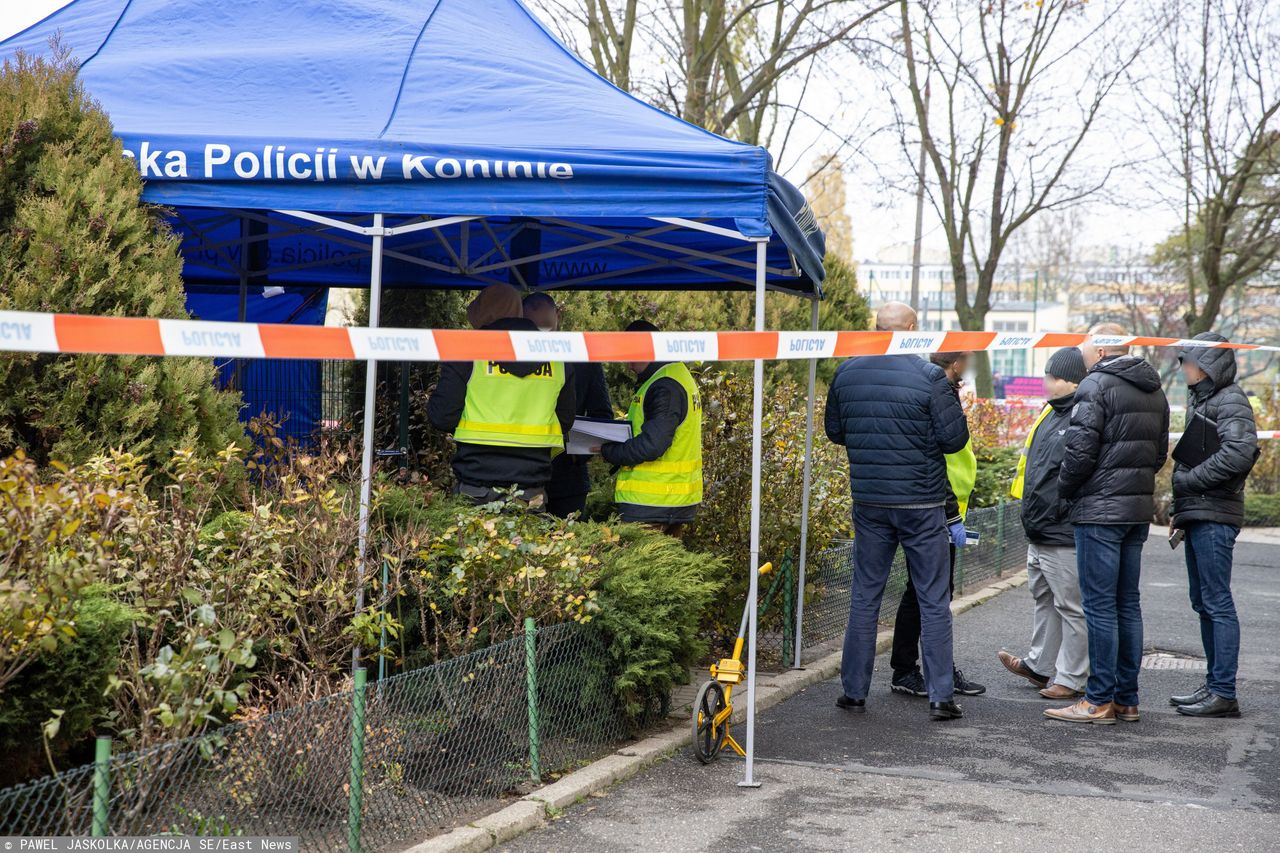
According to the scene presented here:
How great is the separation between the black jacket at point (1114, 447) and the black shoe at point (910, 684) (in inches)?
50.1

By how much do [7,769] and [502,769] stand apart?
1.83m

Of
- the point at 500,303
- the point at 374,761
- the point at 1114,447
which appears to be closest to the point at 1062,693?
the point at 1114,447

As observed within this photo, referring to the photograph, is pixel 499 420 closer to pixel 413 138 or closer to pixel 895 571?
pixel 413 138

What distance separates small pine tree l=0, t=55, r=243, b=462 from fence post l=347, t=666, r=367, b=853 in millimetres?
1961

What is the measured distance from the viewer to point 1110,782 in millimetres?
5367

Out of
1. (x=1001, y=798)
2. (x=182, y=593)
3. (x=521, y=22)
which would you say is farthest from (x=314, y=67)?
(x=1001, y=798)

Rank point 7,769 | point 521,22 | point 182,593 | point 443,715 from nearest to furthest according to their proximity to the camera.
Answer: point 7,769
point 182,593
point 443,715
point 521,22

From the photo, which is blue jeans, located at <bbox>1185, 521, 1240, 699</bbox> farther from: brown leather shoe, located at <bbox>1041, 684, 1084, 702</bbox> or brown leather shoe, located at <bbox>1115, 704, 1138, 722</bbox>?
brown leather shoe, located at <bbox>1041, 684, 1084, 702</bbox>

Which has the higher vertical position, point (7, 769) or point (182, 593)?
point (182, 593)

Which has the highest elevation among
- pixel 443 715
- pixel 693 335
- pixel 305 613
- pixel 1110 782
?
pixel 693 335

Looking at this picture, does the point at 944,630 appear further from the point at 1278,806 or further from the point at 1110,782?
the point at 1278,806

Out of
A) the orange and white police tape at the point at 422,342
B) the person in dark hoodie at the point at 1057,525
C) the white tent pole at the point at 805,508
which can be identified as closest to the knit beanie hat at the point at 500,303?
the white tent pole at the point at 805,508

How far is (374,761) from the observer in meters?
4.35

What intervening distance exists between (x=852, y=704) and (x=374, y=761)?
302cm
